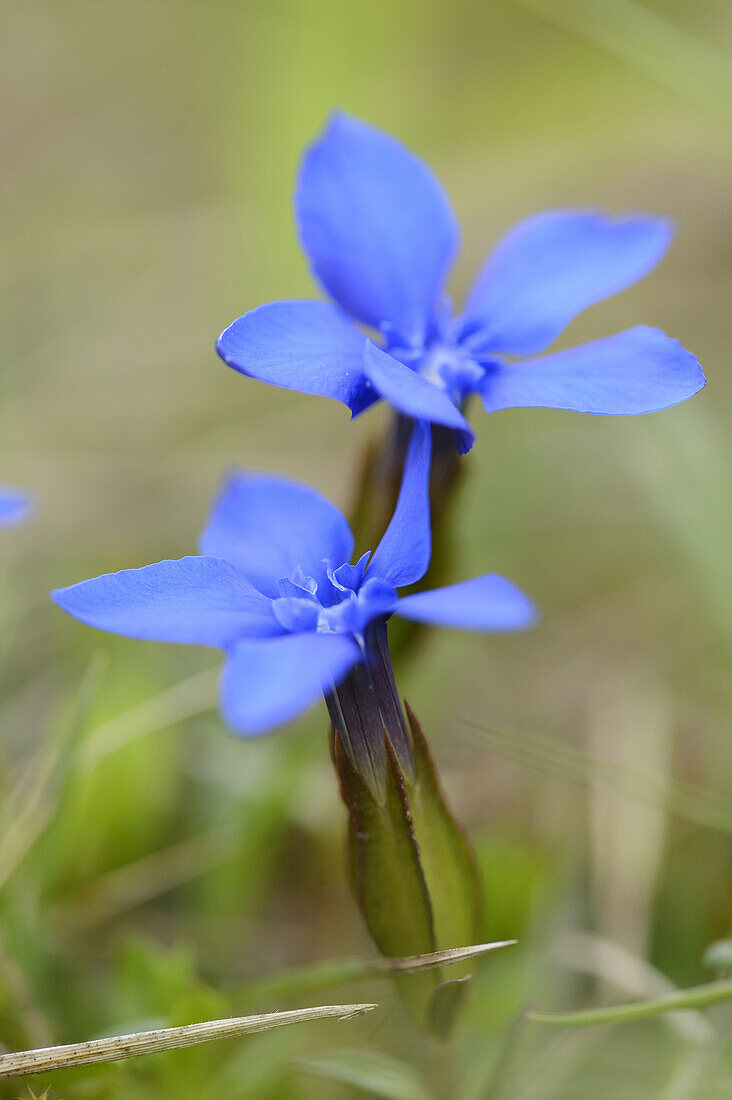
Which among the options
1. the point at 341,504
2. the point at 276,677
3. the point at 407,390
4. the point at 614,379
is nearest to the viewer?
the point at 276,677

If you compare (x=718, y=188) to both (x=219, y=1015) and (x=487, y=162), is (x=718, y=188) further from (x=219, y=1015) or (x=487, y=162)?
(x=219, y=1015)

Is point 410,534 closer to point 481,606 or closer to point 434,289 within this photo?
point 481,606

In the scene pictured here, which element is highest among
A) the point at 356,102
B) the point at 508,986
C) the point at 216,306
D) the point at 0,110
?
the point at 0,110

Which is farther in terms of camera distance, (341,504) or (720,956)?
(341,504)

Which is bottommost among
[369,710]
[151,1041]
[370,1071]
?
[370,1071]

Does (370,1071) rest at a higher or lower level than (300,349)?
lower

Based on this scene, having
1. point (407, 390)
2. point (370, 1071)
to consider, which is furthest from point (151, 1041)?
point (407, 390)

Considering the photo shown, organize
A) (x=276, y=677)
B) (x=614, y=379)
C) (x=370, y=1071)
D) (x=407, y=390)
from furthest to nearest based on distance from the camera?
(x=370, y=1071) < (x=614, y=379) < (x=407, y=390) < (x=276, y=677)

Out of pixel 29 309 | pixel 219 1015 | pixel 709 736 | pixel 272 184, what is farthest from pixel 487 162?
pixel 219 1015
